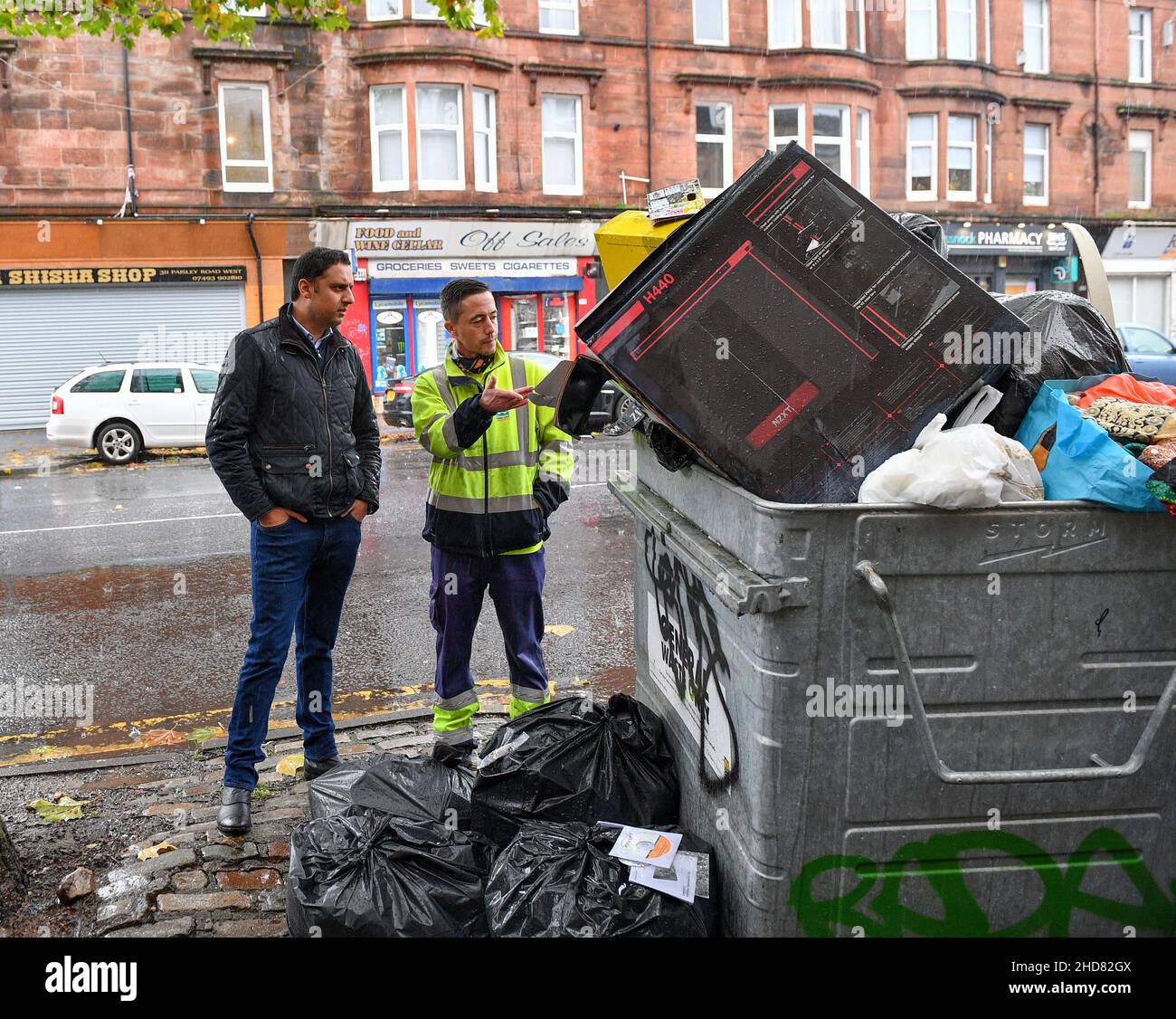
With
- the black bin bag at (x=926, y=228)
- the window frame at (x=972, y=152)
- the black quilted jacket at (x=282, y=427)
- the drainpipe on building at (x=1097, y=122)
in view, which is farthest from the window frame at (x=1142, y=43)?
the black quilted jacket at (x=282, y=427)

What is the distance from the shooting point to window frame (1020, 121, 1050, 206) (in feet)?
91.5

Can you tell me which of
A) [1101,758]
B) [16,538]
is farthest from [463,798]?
[16,538]

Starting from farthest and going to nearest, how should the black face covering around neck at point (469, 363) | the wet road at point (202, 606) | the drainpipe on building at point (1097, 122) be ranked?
the drainpipe on building at point (1097, 122), the wet road at point (202, 606), the black face covering around neck at point (469, 363)

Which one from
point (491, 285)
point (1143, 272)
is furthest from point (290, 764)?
point (1143, 272)

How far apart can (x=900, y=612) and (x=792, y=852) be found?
60cm

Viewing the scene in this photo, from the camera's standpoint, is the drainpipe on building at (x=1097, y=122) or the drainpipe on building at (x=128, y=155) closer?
the drainpipe on building at (x=128, y=155)

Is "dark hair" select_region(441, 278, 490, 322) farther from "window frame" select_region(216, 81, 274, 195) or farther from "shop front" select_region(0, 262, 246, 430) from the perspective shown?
"window frame" select_region(216, 81, 274, 195)

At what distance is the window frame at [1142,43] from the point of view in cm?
2869

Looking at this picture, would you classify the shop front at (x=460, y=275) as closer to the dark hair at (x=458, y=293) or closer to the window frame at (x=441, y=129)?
the window frame at (x=441, y=129)

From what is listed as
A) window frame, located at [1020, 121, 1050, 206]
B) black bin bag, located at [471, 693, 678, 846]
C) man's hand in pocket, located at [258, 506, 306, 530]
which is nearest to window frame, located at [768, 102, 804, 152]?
window frame, located at [1020, 121, 1050, 206]

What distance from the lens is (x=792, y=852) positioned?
2.48 metres

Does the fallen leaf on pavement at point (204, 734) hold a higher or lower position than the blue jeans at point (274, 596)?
lower

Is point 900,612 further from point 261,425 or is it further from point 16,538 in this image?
point 16,538

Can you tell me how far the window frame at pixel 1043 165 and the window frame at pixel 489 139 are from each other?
13688 mm
